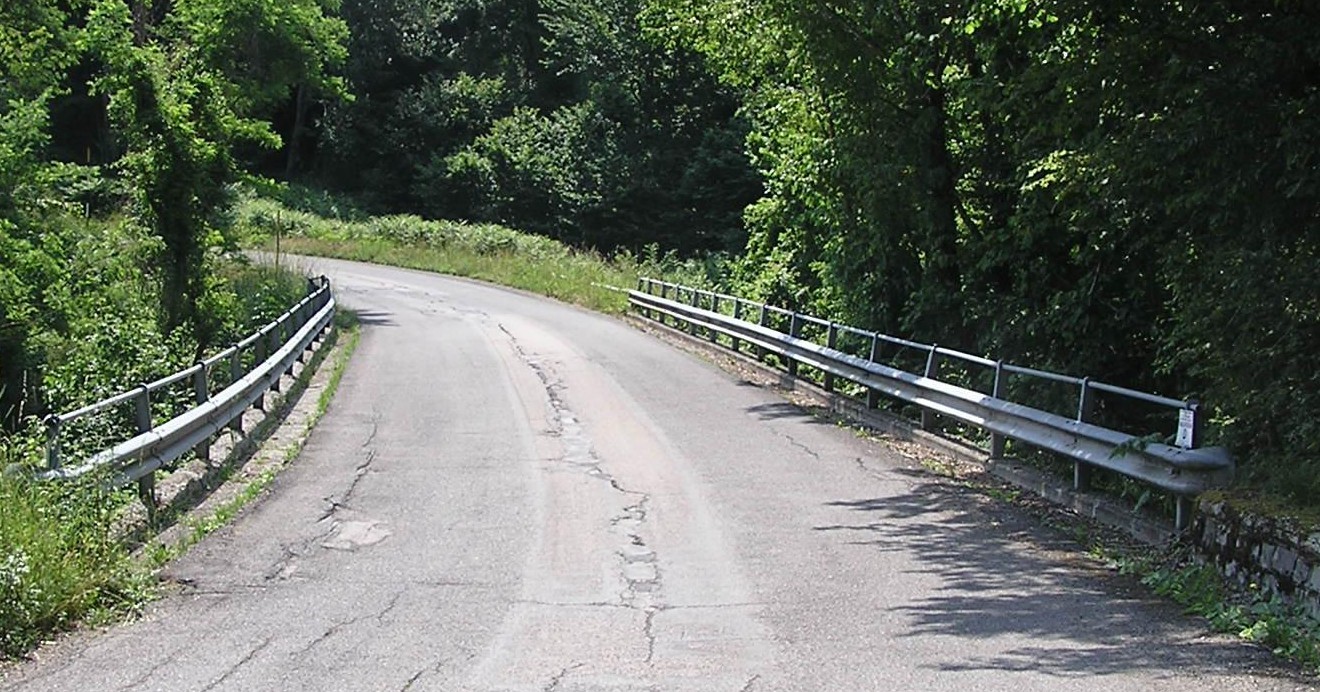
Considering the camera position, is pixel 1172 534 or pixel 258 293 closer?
pixel 1172 534

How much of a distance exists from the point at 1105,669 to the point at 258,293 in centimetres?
2391

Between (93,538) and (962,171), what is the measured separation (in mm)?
13037

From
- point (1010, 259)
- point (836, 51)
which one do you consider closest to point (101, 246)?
point (836, 51)

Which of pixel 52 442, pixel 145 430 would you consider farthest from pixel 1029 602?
pixel 145 430

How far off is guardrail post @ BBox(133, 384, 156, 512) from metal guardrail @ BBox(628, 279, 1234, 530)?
6787 mm

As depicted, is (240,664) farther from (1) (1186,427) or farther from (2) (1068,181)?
(2) (1068,181)

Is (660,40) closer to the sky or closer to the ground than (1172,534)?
closer to the sky

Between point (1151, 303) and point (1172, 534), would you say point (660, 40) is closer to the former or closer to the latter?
point (1151, 303)

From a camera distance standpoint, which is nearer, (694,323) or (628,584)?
(628,584)

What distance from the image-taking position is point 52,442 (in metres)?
8.31

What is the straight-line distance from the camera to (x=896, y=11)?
57.0ft

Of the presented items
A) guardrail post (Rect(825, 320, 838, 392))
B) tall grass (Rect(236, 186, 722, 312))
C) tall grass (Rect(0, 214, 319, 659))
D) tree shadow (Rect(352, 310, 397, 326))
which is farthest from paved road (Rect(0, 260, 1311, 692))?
tall grass (Rect(236, 186, 722, 312))

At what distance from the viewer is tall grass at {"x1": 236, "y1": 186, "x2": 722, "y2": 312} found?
144 ft

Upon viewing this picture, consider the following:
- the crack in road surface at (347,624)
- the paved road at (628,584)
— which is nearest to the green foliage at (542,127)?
the paved road at (628,584)
